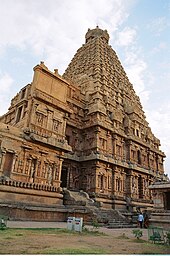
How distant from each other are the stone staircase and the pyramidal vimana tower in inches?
46.3

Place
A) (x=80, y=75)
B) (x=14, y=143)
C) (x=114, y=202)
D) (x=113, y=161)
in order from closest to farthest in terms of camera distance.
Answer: (x=14, y=143) < (x=114, y=202) < (x=113, y=161) < (x=80, y=75)

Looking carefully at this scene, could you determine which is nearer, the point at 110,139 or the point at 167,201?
the point at 167,201

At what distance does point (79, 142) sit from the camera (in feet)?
96.5

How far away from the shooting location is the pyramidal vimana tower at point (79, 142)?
63.9 ft

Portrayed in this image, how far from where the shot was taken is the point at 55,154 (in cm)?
2283

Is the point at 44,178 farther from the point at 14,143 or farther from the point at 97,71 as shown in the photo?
the point at 97,71

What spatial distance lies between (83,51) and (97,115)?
21034 millimetres

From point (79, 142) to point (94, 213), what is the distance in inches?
476

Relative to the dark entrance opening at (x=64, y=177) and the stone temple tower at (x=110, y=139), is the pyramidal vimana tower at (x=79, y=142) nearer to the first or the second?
the stone temple tower at (x=110, y=139)

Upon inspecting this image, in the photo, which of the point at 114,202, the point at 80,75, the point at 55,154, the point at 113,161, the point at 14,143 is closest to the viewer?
the point at 14,143

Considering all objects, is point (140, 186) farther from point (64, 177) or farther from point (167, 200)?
point (64, 177)

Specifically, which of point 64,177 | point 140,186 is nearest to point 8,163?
point 64,177

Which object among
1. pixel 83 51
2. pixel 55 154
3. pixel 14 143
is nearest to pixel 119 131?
pixel 55 154

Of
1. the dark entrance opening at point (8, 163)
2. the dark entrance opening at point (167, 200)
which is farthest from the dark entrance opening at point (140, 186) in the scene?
the dark entrance opening at point (8, 163)
